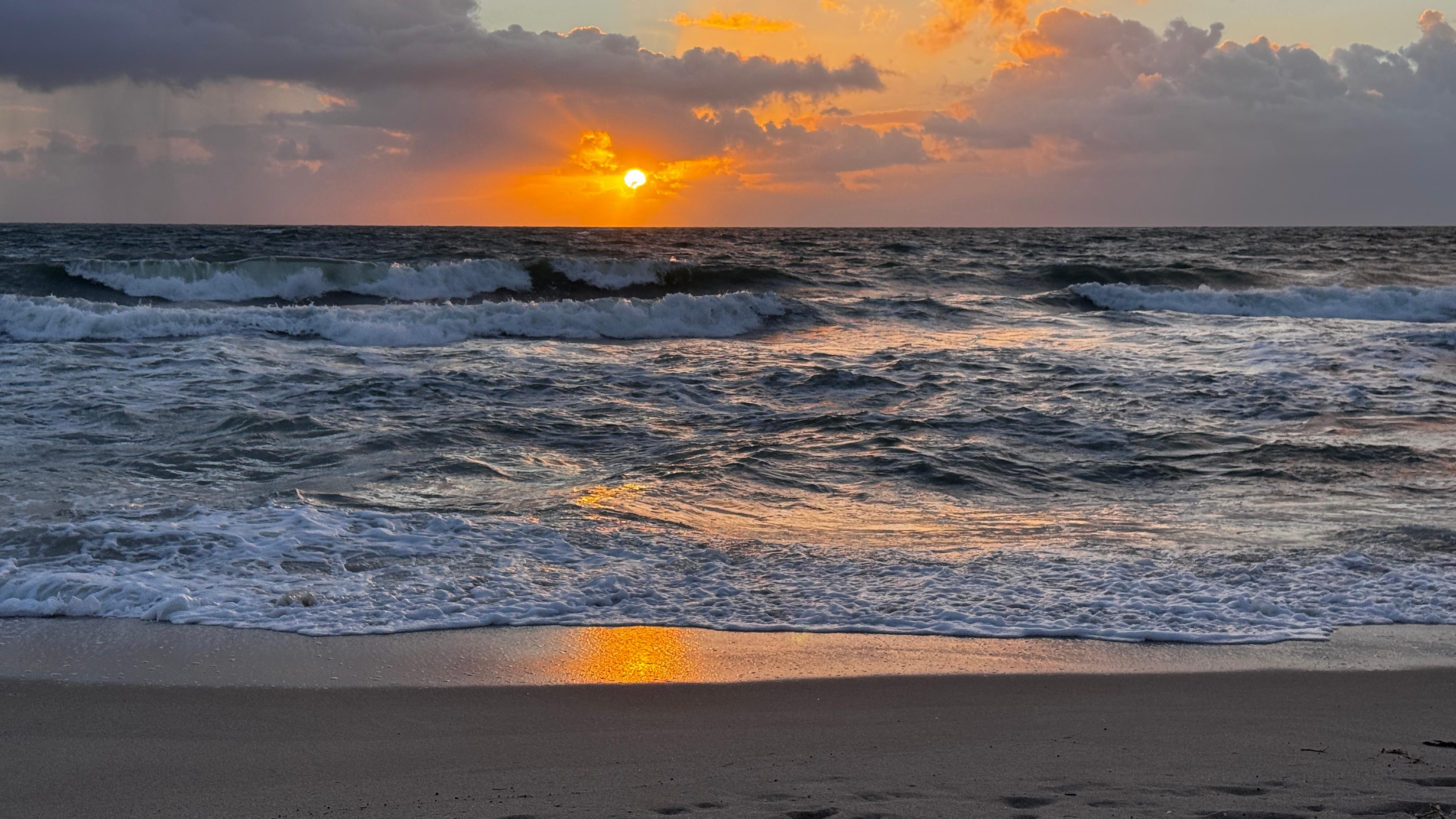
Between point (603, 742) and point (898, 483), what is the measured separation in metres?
4.69

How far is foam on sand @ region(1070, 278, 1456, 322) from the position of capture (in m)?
23.0

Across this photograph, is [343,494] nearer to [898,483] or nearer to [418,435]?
[418,435]

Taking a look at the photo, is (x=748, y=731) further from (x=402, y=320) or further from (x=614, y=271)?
(x=614, y=271)

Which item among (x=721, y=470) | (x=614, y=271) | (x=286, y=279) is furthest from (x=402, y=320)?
(x=721, y=470)

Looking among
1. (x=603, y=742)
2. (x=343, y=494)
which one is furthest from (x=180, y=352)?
(x=603, y=742)

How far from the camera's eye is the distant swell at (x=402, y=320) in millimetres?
15914

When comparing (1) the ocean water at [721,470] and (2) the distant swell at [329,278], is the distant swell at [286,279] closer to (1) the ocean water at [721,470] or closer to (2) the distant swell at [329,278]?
(2) the distant swell at [329,278]

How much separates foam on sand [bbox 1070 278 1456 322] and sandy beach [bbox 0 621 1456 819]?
68.0 ft

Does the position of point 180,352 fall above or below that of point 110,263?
below

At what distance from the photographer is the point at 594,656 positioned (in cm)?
451

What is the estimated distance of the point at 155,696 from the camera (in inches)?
157

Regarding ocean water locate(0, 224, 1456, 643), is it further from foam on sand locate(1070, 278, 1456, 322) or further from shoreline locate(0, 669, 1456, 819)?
foam on sand locate(1070, 278, 1456, 322)

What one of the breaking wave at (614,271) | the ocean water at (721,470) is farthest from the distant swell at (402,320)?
the breaking wave at (614,271)

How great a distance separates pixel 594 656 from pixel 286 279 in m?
22.9
